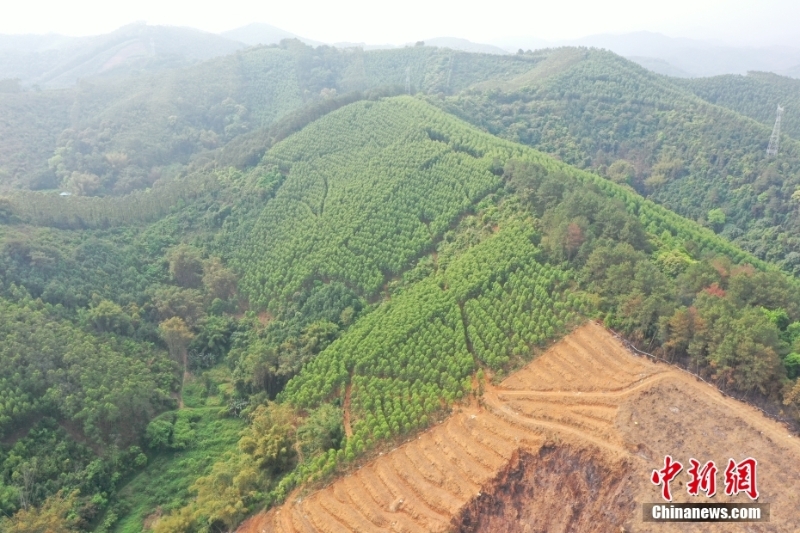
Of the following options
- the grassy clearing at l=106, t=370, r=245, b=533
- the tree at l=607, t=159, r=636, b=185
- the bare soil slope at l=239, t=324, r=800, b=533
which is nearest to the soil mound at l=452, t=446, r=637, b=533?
the bare soil slope at l=239, t=324, r=800, b=533

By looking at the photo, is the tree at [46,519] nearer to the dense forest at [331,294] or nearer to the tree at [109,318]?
the dense forest at [331,294]

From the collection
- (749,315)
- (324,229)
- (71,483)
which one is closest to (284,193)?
(324,229)

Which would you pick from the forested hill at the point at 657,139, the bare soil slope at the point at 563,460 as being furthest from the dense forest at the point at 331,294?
the bare soil slope at the point at 563,460

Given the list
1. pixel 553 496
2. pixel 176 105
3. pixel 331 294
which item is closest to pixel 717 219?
pixel 331 294

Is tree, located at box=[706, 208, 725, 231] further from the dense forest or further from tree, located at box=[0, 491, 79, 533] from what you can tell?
tree, located at box=[0, 491, 79, 533]

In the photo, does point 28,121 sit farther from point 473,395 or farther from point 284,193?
point 473,395
